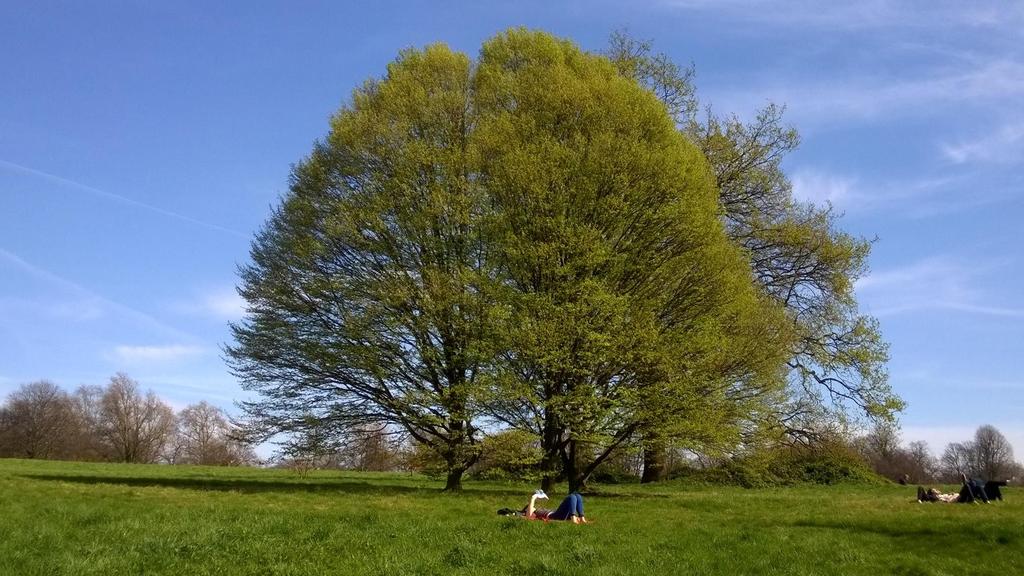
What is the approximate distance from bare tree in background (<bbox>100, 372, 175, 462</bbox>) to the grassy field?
234 ft

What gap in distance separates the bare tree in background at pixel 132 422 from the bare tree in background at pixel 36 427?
5156 millimetres

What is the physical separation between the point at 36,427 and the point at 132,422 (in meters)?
12.5

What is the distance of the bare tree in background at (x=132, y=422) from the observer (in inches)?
3290

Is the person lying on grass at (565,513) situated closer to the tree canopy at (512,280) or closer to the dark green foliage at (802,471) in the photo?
the tree canopy at (512,280)

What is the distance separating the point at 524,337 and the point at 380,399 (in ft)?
23.7

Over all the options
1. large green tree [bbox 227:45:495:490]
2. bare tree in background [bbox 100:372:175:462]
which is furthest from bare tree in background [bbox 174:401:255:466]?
large green tree [bbox 227:45:495:490]

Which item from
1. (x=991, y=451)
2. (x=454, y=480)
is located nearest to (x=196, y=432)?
(x=454, y=480)

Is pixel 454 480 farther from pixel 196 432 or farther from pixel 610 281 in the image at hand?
pixel 196 432

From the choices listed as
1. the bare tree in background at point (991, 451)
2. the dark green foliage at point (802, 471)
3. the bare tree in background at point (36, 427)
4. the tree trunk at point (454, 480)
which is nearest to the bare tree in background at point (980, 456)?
the bare tree in background at point (991, 451)

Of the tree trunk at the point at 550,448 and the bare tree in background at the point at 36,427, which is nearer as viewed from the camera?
the tree trunk at the point at 550,448

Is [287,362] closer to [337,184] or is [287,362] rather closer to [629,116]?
[337,184]

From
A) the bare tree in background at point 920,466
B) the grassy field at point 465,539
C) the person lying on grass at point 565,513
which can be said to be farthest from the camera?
the bare tree in background at point 920,466

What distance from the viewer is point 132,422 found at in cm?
8588

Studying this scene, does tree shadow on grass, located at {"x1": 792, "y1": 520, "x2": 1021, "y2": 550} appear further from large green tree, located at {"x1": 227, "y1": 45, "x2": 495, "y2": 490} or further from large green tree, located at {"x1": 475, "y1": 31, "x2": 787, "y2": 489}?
large green tree, located at {"x1": 227, "y1": 45, "x2": 495, "y2": 490}
